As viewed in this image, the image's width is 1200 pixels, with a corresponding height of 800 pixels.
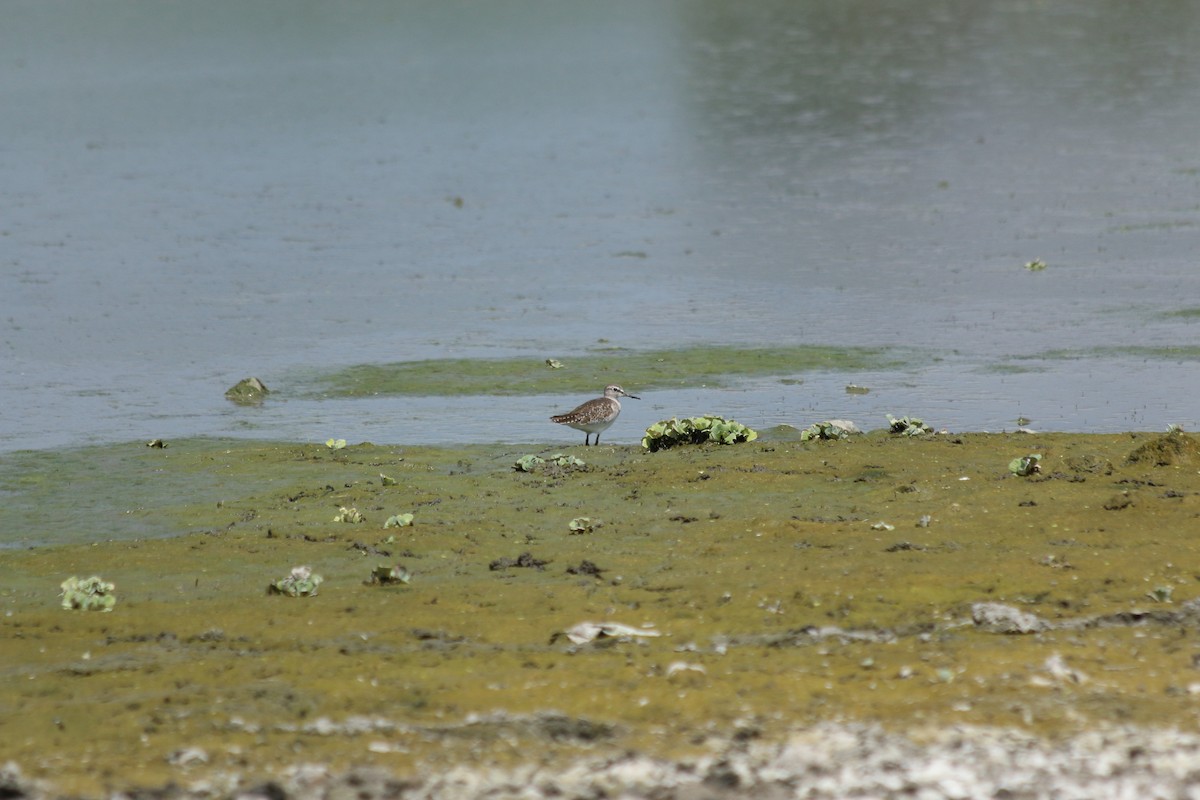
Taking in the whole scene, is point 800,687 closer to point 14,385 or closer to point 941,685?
point 941,685

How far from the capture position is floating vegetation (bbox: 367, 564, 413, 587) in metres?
11.3

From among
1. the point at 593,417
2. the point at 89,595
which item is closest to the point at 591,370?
the point at 593,417

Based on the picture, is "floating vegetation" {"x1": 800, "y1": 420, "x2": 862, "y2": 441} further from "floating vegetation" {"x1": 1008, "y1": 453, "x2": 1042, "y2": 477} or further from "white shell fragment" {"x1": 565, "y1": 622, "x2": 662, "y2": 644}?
"white shell fragment" {"x1": 565, "y1": 622, "x2": 662, "y2": 644}

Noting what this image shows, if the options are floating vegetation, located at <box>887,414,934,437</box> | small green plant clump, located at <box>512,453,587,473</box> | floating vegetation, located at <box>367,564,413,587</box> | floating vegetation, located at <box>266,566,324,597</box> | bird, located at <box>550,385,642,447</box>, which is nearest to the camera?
floating vegetation, located at <box>266,566,324,597</box>

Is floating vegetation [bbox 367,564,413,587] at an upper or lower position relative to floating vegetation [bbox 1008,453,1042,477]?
lower

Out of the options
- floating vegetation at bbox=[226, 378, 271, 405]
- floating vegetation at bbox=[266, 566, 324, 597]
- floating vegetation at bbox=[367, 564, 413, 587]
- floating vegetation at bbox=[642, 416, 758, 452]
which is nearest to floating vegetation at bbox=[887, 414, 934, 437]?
floating vegetation at bbox=[642, 416, 758, 452]

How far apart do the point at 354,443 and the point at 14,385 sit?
5398 millimetres

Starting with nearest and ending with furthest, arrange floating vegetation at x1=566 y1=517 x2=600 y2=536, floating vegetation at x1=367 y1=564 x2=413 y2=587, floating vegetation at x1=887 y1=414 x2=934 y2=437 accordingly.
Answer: floating vegetation at x1=367 y1=564 x2=413 y2=587 < floating vegetation at x1=566 y1=517 x2=600 y2=536 < floating vegetation at x1=887 y1=414 x2=934 y2=437

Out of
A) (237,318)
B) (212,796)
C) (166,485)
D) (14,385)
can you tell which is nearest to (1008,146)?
(237,318)

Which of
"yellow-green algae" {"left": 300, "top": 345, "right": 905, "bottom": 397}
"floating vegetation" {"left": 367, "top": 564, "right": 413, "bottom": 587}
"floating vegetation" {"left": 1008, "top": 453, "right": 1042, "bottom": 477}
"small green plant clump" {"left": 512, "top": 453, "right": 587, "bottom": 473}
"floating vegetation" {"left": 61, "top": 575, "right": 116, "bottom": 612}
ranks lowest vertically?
"floating vegetation" {"left": 61, "top": 575, "right": 116, "bottom": 612}

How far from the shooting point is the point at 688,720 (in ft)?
29.0

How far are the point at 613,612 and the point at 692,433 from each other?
536 cm

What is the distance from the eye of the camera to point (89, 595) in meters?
11.1

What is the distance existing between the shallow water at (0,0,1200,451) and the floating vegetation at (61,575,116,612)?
6.41 metres
